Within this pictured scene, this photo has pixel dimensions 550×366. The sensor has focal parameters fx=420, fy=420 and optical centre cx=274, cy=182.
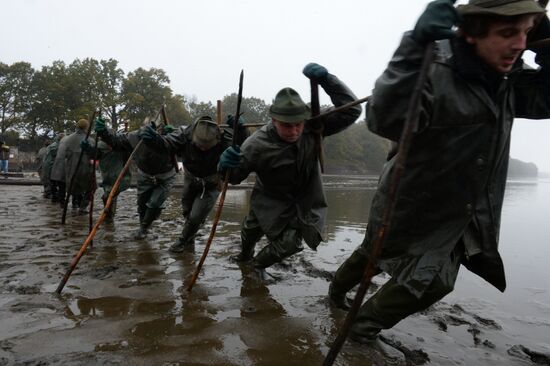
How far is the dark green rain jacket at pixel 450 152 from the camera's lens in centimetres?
220

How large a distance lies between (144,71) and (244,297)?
1879 inches

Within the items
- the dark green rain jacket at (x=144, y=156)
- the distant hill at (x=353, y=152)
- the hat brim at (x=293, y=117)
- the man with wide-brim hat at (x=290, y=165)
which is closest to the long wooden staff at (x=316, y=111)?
the man with wide-brim hat at (x=290, y=165)

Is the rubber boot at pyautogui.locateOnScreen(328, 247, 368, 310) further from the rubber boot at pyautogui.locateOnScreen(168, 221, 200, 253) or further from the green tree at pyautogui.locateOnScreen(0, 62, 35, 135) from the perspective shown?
the green tree at pyautogui.locateOnScreen(0, 62, 35, 135)

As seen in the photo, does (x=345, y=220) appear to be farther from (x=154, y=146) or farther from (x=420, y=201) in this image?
(x=420, y=201)

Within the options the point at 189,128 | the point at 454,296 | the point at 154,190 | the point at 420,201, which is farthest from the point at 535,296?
the point at 154,190

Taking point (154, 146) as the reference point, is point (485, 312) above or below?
below

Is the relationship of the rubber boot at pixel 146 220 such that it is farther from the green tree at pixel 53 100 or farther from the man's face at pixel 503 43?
the green tree at pixel 53 100

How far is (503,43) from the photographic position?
216 centimetres

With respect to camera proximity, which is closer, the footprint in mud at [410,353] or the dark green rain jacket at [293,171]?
the footprint in mud at [410,353]

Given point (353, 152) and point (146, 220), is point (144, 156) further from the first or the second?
point (353, 152)

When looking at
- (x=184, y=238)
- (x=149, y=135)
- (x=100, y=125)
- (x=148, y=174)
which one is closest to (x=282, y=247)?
(x=184, y=238)

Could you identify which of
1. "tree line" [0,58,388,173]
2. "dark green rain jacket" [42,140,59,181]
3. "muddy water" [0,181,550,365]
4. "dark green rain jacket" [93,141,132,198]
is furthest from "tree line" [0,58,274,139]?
"muddy water" [0,181,550,365]

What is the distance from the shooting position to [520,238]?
880 centimetres

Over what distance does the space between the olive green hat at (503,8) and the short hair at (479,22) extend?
3cm
